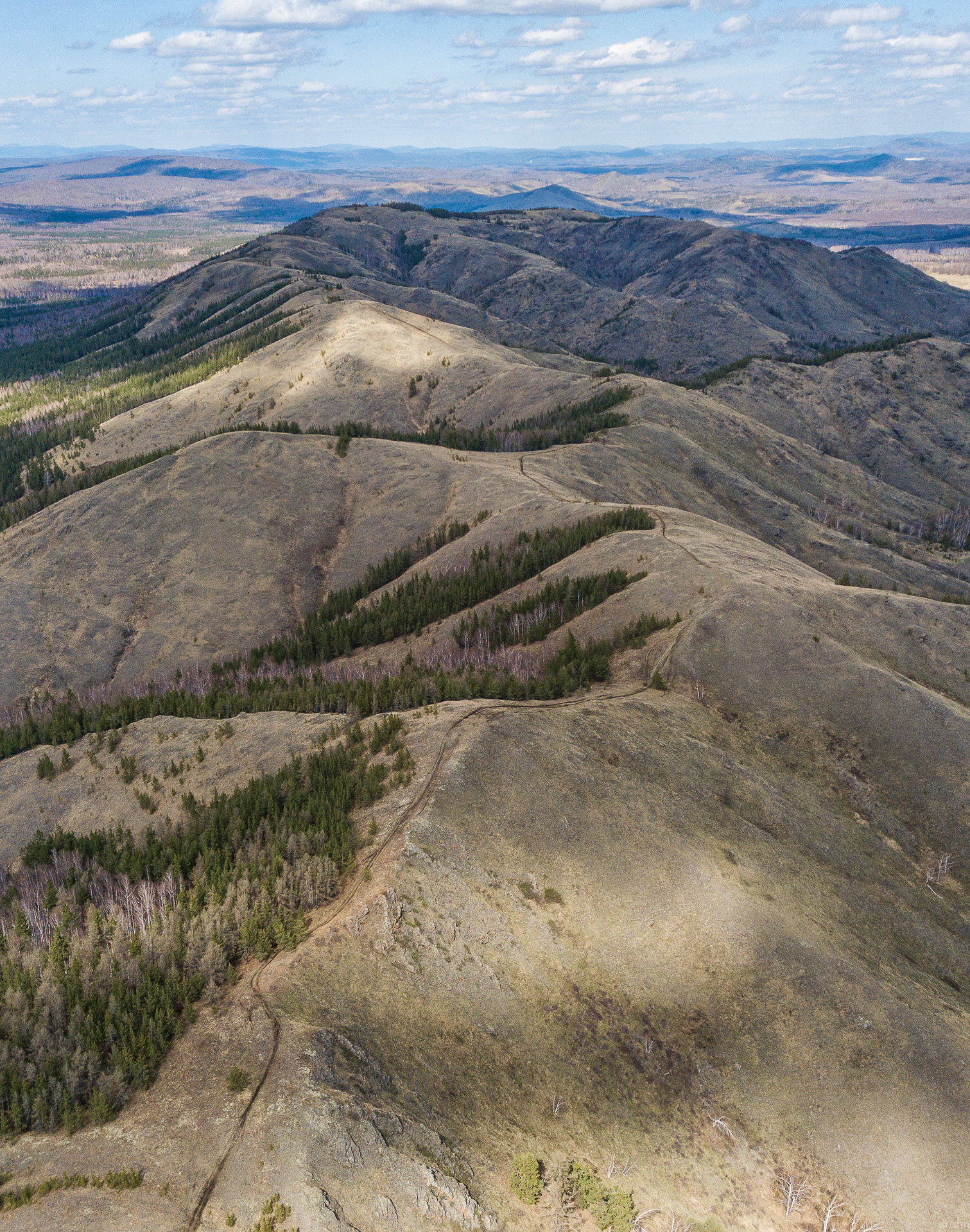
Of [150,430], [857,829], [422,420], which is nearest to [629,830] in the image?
[857,829]

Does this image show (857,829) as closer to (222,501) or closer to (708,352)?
(222,501)

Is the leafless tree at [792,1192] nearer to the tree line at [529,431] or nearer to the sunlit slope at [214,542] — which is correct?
the sunlit slope at [214,542]

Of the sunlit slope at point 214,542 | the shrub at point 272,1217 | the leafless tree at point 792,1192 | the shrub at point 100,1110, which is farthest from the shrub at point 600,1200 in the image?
the sunlit slope at point 214,542

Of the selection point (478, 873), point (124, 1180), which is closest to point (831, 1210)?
point (478, 873)

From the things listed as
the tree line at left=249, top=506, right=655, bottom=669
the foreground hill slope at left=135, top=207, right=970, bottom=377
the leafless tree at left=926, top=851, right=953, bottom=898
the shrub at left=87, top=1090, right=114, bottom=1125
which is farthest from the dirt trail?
the foreground hill slope at left=135, top=207, right=970, bottom=377

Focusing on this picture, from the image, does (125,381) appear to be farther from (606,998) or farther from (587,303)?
(606,998)

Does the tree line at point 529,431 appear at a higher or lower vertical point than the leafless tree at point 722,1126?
higher
